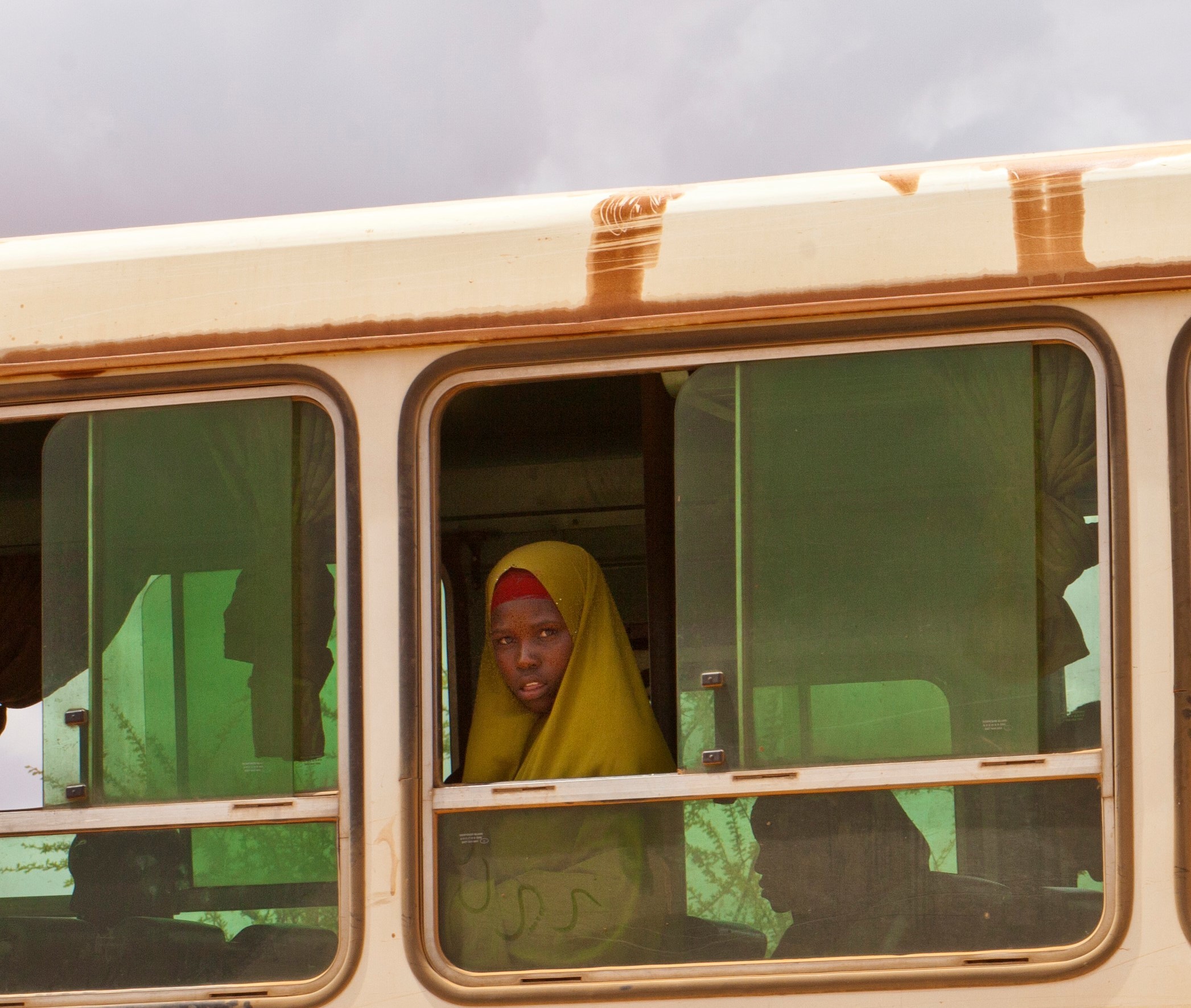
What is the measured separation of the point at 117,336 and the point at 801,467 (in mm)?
1229

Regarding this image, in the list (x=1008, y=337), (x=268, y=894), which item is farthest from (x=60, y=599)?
(x=1008, y=337)

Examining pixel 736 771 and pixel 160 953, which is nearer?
pixel 736 771

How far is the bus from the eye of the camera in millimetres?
1949

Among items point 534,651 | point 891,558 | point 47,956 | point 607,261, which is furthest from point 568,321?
point 47,956

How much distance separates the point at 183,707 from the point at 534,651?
0.71 meters

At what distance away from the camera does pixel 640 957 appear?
6.63ft

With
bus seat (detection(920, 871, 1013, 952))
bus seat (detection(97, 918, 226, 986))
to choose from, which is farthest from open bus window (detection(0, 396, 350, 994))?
bus seat (detection(920, 871, 1013, 952))

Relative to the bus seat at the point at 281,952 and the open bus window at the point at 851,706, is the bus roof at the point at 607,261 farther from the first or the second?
the bus seat at the point at 281,952

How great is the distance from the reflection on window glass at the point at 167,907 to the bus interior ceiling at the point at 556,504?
69 cm

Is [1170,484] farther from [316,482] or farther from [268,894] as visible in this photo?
[268,894]

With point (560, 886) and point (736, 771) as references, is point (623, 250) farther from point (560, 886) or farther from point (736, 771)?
point (560, 886)

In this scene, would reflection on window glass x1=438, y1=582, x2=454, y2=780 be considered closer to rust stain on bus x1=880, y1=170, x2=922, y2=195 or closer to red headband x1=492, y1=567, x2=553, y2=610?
red headband x1=492, y1=567, x2=553, y2=610

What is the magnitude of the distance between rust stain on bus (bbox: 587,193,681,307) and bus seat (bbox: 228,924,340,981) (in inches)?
46.0

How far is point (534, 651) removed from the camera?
2.57m
